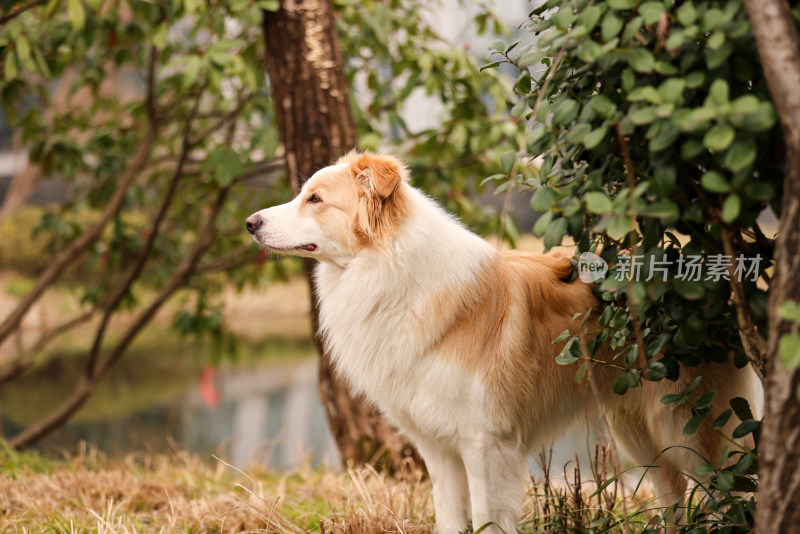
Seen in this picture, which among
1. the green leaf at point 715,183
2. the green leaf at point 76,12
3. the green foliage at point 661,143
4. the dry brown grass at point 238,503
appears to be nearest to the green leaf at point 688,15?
the green foliage at point 661,143

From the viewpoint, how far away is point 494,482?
104 inches

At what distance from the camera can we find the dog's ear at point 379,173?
8.95ft

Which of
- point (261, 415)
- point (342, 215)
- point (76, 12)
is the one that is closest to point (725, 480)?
point (342, 215)

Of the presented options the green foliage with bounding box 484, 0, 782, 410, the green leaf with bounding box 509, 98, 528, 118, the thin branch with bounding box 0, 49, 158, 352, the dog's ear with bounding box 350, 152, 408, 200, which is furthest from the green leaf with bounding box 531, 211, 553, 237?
the thin branch with bounding box 0, 49, 158, 352

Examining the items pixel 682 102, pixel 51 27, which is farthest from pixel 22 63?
→ pixel 682 102

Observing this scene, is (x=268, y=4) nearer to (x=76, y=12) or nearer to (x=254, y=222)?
(x=76, y=12)

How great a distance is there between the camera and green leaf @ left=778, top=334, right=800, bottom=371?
145 centimetres

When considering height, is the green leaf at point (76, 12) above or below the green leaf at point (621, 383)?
above

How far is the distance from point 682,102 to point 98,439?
304 inches

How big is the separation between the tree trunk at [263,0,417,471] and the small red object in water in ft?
17.9

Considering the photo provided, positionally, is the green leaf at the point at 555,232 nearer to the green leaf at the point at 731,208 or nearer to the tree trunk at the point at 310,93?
the green leaf at the point at 731,208

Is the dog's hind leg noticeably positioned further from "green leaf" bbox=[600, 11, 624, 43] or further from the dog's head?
"green leaf" bbox=[600, 11, 624, 43]

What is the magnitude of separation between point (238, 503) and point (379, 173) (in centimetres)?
164

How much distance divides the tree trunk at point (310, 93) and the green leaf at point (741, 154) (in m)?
2.64
